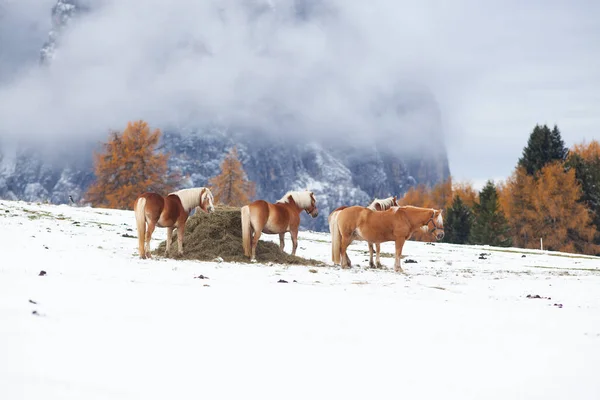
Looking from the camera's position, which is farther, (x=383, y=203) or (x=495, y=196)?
(x=495, y=196)

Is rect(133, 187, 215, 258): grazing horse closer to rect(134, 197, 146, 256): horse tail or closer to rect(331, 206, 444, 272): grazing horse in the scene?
rect(134, 197, 146, 256): horse tail

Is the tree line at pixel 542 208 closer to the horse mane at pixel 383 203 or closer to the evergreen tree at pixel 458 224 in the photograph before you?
the evergreen tree at pixel 458 224

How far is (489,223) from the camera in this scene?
5075 cm

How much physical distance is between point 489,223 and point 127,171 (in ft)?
109

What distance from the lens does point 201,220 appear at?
590 inches

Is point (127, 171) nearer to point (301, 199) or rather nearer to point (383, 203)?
point (301, 199)

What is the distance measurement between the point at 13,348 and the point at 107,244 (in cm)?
1263

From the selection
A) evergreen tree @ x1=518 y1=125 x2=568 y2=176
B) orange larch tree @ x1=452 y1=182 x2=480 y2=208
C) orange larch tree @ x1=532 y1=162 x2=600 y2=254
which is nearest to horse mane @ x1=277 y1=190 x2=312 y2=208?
orange larch tree @ x1=532 y1=162 x2=600 y2=254

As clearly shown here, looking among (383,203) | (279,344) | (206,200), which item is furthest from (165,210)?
(279,344)

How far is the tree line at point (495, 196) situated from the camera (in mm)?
49844

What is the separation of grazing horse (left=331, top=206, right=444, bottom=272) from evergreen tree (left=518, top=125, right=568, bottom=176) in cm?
4610

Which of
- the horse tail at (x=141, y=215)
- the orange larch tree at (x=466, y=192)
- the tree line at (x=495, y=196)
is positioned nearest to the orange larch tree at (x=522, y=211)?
the tree line at (x=495, y=196)

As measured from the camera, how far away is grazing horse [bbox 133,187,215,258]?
12.7 metres

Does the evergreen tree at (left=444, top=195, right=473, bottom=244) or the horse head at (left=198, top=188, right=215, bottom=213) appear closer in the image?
the horse head at (left=198, top=188, right=215, bottom=213)
